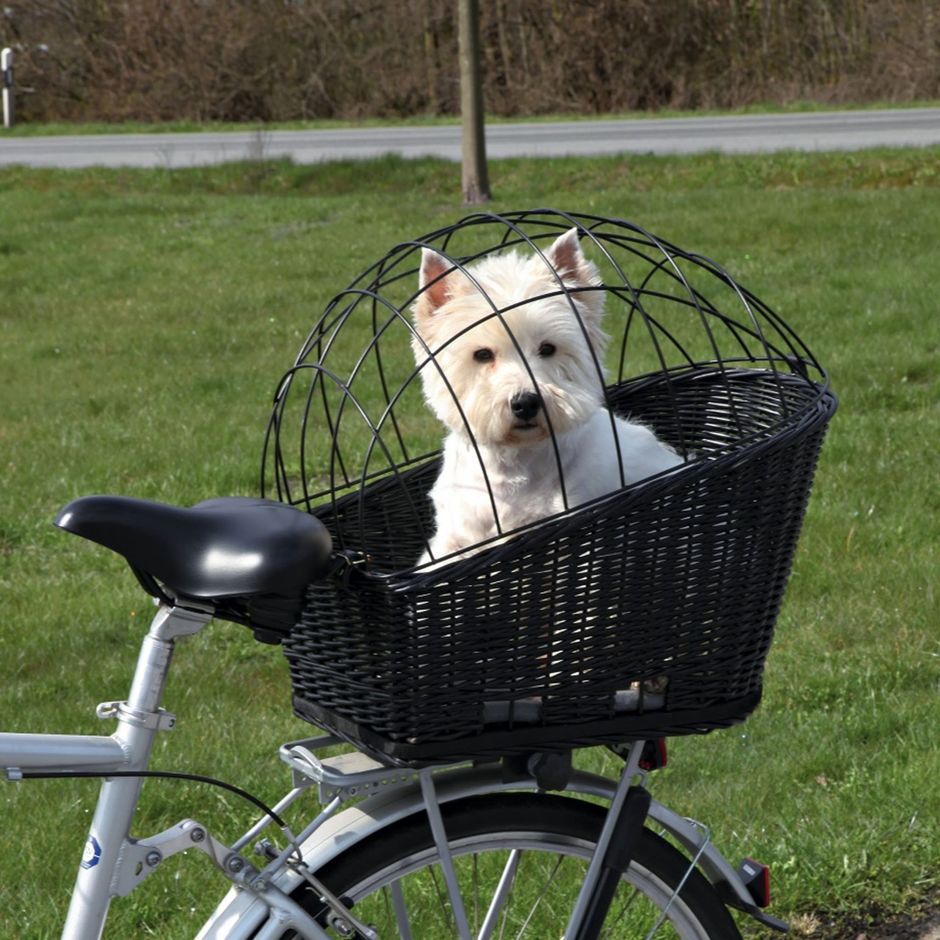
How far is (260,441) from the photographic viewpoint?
7.67 m

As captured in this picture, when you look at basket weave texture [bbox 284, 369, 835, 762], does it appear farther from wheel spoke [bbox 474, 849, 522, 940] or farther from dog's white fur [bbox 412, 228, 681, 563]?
dog's white fur [bbox 412, 228, 681, 563]

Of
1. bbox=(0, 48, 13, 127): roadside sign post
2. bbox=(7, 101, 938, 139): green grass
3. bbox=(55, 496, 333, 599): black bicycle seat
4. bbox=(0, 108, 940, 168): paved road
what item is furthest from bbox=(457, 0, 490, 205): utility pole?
bbox=(0, 48, 13, 127): roadside sign post

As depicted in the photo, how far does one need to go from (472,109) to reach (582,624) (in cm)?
1264

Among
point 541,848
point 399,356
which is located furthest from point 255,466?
point 541,848

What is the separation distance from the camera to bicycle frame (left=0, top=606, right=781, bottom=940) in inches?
77.4

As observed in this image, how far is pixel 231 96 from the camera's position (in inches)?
1017

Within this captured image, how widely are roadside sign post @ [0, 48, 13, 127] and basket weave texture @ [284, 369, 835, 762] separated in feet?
82.2

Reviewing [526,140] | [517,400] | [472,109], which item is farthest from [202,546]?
[526,140]

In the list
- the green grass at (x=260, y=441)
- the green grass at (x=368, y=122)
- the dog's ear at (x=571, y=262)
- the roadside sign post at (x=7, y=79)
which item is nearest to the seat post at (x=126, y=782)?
the green grass at (x=260, y=441)

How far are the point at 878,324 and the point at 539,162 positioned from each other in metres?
7.88

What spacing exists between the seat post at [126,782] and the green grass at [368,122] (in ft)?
65.9

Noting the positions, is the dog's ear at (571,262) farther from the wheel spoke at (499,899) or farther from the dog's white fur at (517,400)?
the wheel spoke at (499,899)

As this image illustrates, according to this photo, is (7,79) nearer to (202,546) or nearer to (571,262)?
(571,262)

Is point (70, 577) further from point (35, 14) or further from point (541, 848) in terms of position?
point (35, 14)
